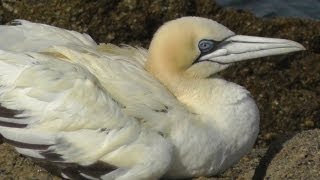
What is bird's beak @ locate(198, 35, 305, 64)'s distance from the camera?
650 cm

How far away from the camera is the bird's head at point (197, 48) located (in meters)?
6.34

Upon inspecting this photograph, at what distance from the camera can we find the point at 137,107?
6051mm

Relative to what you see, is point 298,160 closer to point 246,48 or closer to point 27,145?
point 246,48

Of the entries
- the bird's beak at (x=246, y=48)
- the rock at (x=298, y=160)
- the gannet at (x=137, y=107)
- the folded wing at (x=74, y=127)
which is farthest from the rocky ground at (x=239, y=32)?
the folded wing at (x=74, y=127)

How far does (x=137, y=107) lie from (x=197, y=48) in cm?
65

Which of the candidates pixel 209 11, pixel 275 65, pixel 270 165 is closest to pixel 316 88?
pixel 275 65

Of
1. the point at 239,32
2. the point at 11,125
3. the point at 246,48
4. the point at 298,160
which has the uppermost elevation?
the point at 246,48

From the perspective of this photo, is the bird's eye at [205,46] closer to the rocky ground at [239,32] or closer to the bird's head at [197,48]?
the bird's head at [197,48]

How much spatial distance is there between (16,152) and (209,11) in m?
2.91

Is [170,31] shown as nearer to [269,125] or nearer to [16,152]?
[16,152]

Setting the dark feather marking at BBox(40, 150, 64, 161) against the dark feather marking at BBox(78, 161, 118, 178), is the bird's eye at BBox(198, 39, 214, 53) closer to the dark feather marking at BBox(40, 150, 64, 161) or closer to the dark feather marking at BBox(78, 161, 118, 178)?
the dark feather marking at BBox(78, 161, 118, 178)

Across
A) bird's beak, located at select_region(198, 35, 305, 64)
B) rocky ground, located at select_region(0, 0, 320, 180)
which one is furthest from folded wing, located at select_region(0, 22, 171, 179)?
rocky ground, located at select_region(0, 0, 320, 180)

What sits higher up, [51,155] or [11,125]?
[11,125]

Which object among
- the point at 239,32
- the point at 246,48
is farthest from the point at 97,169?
the point at 239,32
